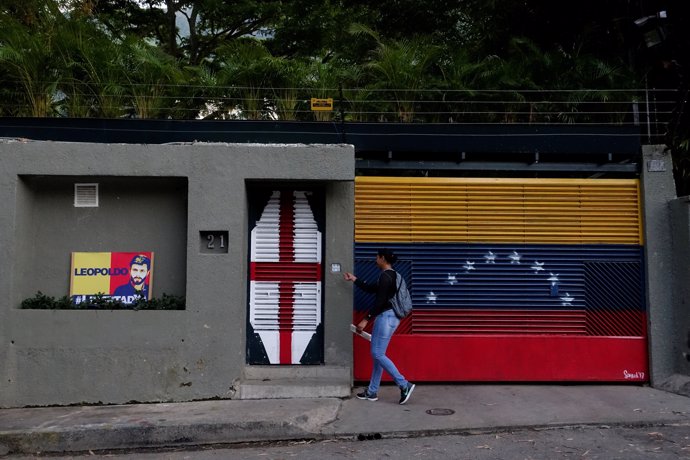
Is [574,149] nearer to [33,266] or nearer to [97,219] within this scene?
[97,219]

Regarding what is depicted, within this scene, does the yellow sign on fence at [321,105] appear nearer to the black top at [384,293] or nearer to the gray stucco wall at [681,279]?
the black top at [384,293]

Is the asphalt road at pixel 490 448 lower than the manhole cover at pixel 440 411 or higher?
lower

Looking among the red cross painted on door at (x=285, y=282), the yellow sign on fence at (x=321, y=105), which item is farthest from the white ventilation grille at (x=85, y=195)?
the yellow sign on fence at (x=321, y=105)

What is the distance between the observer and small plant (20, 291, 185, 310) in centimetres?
691

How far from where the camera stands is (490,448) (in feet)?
16.9

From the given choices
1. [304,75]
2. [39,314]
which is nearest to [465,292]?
[304,75]

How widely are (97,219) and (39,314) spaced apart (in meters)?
1.43

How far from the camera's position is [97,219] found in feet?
24.1

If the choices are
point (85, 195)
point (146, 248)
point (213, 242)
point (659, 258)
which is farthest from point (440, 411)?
point (85, 195)

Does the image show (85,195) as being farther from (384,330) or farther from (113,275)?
(384,330)

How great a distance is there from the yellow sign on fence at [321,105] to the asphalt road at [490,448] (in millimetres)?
4520

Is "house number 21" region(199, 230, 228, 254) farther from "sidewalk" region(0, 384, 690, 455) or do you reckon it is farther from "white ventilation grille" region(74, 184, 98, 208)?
"sidewalk" region(0, 384, 690, 455)

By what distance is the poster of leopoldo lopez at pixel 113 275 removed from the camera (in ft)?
23.7

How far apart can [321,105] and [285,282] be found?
2599 mm
